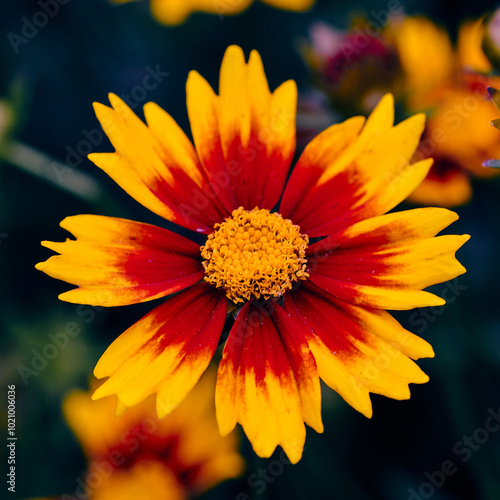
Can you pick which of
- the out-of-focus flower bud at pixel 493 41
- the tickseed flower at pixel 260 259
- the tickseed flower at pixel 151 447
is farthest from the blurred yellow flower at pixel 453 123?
the tickseed flower at pixel 151 447

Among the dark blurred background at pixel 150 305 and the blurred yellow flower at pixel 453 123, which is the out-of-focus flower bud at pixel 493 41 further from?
the dark blurred background at pixel 150 305

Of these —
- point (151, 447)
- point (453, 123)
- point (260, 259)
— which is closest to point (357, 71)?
point (453, 123)

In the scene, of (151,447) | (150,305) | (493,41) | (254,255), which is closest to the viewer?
(254,255)

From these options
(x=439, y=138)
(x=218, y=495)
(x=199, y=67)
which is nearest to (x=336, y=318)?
(x=439, y=138)

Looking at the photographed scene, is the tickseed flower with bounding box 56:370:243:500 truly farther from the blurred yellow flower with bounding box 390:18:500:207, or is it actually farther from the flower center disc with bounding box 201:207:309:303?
the blurred yellow flower with bounding box 390:18:500:207

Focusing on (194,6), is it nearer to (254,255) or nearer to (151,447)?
(254,255)

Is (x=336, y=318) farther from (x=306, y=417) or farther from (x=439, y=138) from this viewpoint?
(x=439, y=138)
